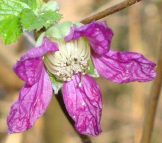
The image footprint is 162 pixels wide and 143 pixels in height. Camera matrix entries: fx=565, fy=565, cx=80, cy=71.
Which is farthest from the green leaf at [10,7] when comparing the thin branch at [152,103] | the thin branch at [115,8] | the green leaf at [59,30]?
the thin branch at [152,103]

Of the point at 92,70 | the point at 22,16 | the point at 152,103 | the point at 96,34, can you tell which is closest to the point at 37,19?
the point at 22,16

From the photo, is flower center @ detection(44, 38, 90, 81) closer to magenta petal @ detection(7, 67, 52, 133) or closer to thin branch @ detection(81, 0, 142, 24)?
magenta petal @ detection(7, 67, 52, 133)

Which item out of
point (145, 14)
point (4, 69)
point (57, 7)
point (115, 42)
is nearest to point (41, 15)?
point (57, 7)

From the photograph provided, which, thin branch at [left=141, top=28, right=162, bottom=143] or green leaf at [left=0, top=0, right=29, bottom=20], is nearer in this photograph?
green leaf at [left=0, top=0, right=29, bottom=20]

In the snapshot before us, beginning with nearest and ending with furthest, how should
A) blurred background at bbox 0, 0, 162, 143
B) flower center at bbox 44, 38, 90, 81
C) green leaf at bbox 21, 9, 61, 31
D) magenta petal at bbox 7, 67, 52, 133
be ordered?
green leaf at bbox 21, 9, 61, 31, magenta petal at bbox 7, 67, 52, 133, flower center at bbox 44, 38, 90, 81, blurred background at bbox 0, 0, 162, 143

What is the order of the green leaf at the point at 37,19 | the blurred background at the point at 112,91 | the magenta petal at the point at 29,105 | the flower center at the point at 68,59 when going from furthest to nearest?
the blurred background at the point at 112,91
the flower center at the point at 68,59
the magenta petal at the point at 29,105
the green leaf at the point at 37,19

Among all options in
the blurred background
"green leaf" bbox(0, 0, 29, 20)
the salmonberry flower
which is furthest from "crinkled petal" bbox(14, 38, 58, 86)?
the blurred background

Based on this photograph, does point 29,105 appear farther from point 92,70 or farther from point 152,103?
point 152,103

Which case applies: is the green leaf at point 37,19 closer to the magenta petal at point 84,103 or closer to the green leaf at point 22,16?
the green leaf at point 22,16
